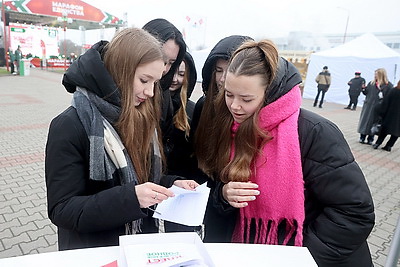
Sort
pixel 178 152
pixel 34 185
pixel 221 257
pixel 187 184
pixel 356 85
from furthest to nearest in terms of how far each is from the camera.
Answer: pixel 356 85
pixel 34 185
pixel 178 152
pixel 187 184
pixel 221 257

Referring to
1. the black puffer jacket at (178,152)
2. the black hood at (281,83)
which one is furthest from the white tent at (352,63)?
the black hood at (281,83)

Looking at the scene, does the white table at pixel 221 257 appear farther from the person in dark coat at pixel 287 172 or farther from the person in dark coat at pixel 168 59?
the person in dark coat at pixel 168 59

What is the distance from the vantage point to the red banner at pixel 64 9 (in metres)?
21.5

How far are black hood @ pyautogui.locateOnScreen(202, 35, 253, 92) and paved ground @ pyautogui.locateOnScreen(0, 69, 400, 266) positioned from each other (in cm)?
202

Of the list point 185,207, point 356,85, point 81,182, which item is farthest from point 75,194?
point 356,85

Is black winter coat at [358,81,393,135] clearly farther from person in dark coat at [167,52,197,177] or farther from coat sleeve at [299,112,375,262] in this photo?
coat sleeve at [299,112,375,262]

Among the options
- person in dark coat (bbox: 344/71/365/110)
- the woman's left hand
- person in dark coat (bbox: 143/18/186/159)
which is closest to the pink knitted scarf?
the woman's left hand

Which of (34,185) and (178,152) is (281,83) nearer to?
(178,152)

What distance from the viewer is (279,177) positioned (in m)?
1.27

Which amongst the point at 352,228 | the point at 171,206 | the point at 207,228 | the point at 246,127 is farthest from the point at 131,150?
the point at 352,228

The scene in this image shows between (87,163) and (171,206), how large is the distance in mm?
428

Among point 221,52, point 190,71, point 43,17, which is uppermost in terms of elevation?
point 43,17

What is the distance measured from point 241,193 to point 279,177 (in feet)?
0.59

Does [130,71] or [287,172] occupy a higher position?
[130,71]
